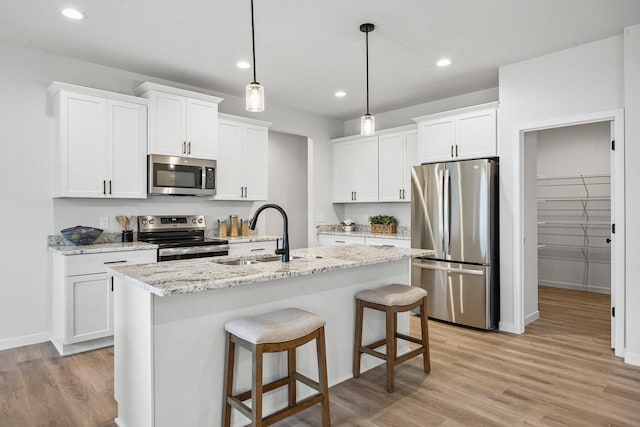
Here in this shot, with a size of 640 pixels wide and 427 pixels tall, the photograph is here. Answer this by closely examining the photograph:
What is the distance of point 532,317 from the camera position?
4344 mm

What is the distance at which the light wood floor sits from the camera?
2336 mm

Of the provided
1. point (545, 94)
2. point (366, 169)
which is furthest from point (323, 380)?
point (366, 169)

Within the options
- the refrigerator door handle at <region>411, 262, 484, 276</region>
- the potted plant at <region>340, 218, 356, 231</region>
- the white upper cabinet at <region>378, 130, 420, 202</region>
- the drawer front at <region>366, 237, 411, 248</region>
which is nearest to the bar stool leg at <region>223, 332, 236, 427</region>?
the refrigerator door handle at <region>411, 262, 484, 276</region>

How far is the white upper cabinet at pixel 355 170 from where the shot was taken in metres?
5.68

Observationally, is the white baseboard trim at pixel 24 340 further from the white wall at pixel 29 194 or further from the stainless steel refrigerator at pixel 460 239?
the stainless steel refrigerator at pixel 460 239

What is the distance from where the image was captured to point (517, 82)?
399cm

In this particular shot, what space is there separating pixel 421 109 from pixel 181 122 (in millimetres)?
3227

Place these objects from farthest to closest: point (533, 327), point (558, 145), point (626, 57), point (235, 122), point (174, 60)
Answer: point (558, 145)
point (235, 122)
point (533, 327)
point (174, 60)
point (626, 57)

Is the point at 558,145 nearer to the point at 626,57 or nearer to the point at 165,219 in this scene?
the point at 626,57

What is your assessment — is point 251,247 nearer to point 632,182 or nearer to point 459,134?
point 459,134

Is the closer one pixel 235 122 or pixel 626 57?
pixel 626 57

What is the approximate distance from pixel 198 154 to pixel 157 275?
2.58m

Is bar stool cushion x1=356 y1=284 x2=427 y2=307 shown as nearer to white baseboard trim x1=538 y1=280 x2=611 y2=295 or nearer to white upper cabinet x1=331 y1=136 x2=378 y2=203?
white upper cabinet x1=331 y1=136 x2=378 y2=203

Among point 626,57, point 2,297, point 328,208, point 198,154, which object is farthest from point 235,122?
point 626,57
